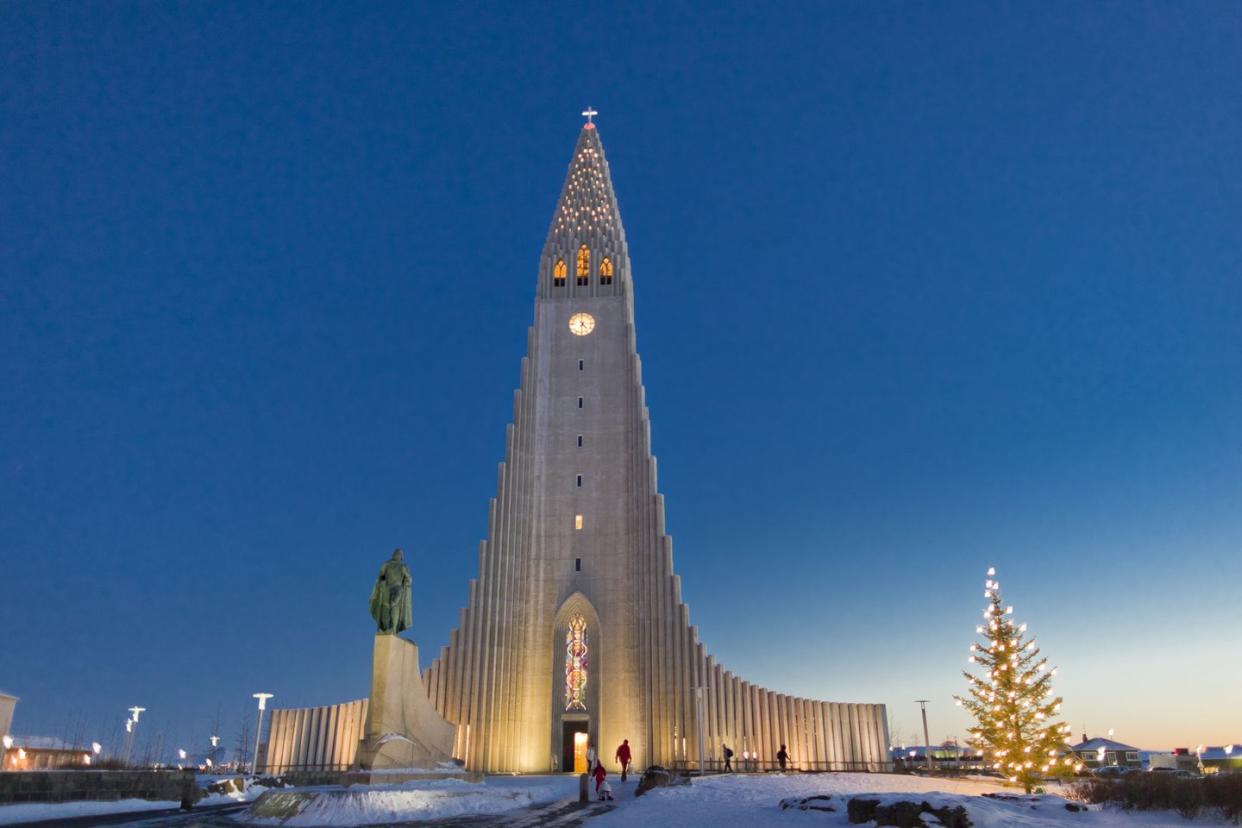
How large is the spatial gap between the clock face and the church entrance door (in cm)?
1934

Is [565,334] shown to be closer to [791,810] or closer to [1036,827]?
[791,810]

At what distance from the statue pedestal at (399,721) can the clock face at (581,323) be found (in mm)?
23742

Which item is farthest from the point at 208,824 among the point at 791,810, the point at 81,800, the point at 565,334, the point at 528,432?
the point at 565,334

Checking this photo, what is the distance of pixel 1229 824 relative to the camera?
14.6 meters

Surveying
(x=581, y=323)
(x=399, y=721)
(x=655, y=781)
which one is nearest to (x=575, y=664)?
(x=581, y=323)

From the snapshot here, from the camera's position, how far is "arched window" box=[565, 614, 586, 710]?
37.9m

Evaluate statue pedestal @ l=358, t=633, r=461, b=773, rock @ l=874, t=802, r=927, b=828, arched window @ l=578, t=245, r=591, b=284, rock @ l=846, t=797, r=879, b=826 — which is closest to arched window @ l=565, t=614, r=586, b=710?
statue pedestal @ l=358, t=633, r=461, b=773

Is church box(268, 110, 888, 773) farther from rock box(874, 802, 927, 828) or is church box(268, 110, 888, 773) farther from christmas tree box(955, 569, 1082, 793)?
rock box(874, 802, 927, 828)

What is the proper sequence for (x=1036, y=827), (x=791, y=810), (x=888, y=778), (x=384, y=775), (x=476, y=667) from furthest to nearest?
(x=476, y=667) → (x=888, y=778) → (x=384, y=775) → (x=791, y=810) → (x=1036, y=827)

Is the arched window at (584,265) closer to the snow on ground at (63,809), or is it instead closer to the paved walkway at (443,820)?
the paved walkway at (443,820)

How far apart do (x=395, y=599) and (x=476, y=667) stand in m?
16.0

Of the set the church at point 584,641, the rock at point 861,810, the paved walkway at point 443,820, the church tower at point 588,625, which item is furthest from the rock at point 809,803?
the church at point 584,641

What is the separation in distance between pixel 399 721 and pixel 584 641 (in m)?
17.8

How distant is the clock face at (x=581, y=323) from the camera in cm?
4384
